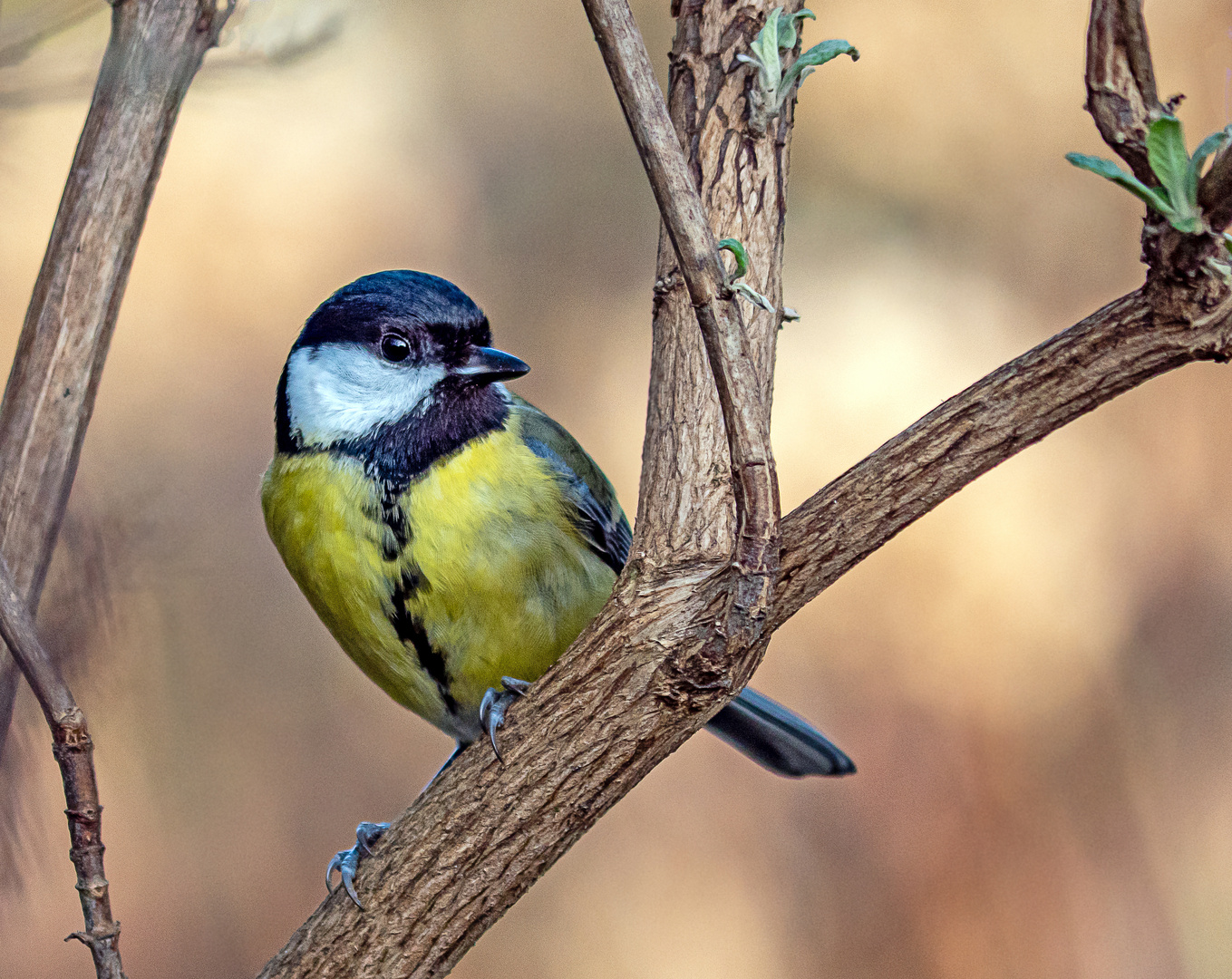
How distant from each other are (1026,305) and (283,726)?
104 inches

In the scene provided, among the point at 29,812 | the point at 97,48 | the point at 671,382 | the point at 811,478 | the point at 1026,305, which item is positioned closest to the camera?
the point at 29,812

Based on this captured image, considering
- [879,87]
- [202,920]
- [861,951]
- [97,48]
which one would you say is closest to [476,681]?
[97,48]

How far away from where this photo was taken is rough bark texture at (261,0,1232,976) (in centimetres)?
134

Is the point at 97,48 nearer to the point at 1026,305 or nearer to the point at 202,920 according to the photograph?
the point at 202,920

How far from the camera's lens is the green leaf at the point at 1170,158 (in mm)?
1083

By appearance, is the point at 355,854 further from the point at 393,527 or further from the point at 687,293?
the point at 687,293

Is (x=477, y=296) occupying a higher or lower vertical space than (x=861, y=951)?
higher

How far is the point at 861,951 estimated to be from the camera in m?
3.63

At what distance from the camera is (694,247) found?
4.06 ft

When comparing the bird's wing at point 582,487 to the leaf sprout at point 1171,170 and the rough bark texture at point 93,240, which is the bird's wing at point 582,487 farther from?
the leaf sprout at point 1171,170

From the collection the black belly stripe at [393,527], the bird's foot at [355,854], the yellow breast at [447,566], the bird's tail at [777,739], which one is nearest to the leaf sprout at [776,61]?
the yellow breast at [447,566]

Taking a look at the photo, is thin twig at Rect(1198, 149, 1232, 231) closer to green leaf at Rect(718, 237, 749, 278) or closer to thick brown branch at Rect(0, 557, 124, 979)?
green leaf at Rect(718, 237, 749, 278)

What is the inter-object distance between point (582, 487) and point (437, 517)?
32cm

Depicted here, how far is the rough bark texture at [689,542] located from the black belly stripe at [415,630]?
0.36 m
